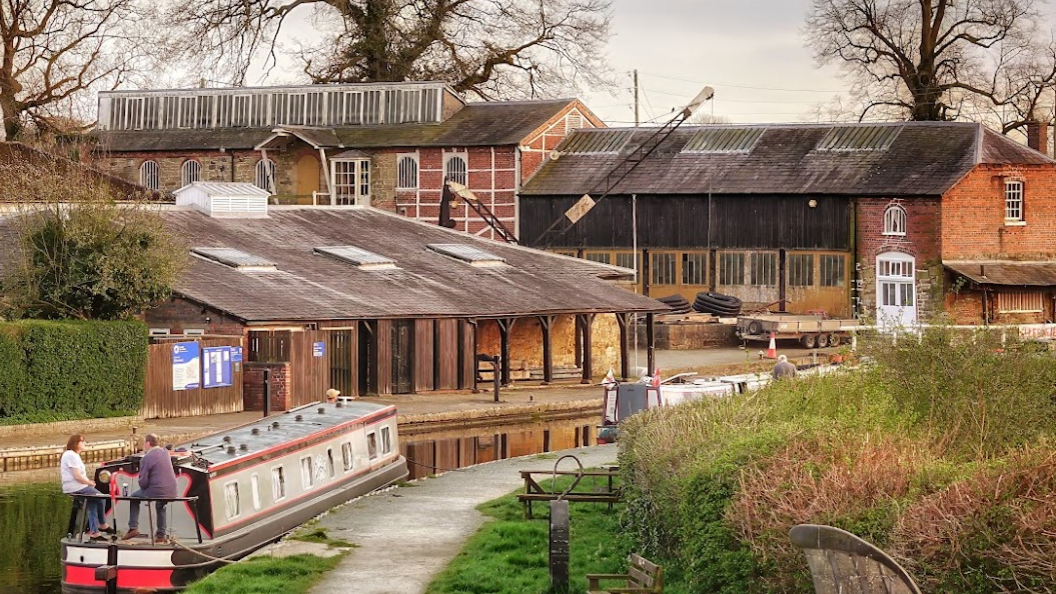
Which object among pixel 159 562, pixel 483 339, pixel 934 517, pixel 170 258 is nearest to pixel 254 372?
pixel 170 258

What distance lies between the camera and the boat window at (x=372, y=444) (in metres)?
26.4

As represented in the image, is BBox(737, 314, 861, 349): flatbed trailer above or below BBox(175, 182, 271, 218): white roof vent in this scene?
below

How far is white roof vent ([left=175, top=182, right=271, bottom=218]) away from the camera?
4434cm

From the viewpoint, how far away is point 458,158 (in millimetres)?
60344

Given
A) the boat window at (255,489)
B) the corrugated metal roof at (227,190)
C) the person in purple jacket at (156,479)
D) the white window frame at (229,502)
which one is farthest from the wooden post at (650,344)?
the person in purple jacket at (156,479)

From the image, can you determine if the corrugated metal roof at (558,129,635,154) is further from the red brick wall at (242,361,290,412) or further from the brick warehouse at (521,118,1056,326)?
the red brick wall at (242,361,290,412)

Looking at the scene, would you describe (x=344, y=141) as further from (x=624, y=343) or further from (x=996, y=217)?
(x=996, y=217)

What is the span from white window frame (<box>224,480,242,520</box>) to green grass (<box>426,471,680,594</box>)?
295 centimetres

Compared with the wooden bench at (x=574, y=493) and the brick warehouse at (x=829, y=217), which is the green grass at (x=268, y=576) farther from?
the brick warehouse at (x=829, y=217)

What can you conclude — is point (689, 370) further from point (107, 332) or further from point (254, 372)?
point (107, 332)

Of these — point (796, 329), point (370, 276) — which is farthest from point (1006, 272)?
point (370, 276)

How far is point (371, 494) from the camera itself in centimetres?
2495

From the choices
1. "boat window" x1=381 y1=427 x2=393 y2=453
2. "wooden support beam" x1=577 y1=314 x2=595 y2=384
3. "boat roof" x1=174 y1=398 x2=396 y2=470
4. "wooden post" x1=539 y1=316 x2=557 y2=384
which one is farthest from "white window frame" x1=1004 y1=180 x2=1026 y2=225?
"boat window" x1=381 y1=427 x2=393 y2=453

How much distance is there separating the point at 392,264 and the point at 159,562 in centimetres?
2342
